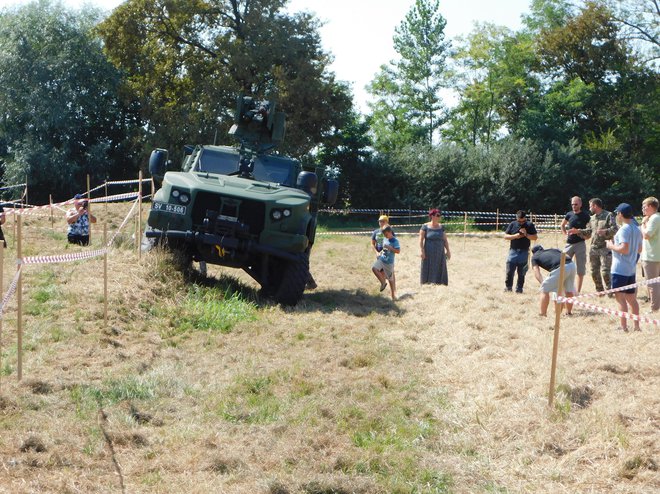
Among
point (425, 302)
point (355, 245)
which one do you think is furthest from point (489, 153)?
point (425, 302)

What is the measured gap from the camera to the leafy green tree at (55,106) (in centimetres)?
3575

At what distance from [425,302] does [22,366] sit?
6207 mm

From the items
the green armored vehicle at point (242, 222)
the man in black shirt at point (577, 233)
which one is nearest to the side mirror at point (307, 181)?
the green armored vehicle at point (242, 222)

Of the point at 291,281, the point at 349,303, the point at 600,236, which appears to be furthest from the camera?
the point at 600,236

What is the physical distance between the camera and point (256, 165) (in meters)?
12.4

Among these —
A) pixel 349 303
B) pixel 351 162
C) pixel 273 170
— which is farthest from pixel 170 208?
pixel 351 162

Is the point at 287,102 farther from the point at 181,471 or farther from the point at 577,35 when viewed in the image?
the point at 181,471

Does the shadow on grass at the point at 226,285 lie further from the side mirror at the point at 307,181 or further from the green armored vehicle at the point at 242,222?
the side mirror at the point at 307,181

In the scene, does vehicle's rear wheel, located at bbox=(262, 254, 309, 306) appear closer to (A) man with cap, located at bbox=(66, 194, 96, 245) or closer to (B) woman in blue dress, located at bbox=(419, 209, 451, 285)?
(B) woman in blue dress, located at bbox=(419, 209, 451, 285)

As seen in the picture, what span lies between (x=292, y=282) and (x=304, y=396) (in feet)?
14.1

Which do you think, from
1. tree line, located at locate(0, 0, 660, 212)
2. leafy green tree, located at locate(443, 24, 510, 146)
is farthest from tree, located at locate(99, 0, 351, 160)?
leafy green tree, located at locate(443, 24, 510, 146)

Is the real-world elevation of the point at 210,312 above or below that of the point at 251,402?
above

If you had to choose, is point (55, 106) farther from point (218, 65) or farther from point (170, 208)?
point (170, 208)

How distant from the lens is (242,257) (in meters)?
10.9
